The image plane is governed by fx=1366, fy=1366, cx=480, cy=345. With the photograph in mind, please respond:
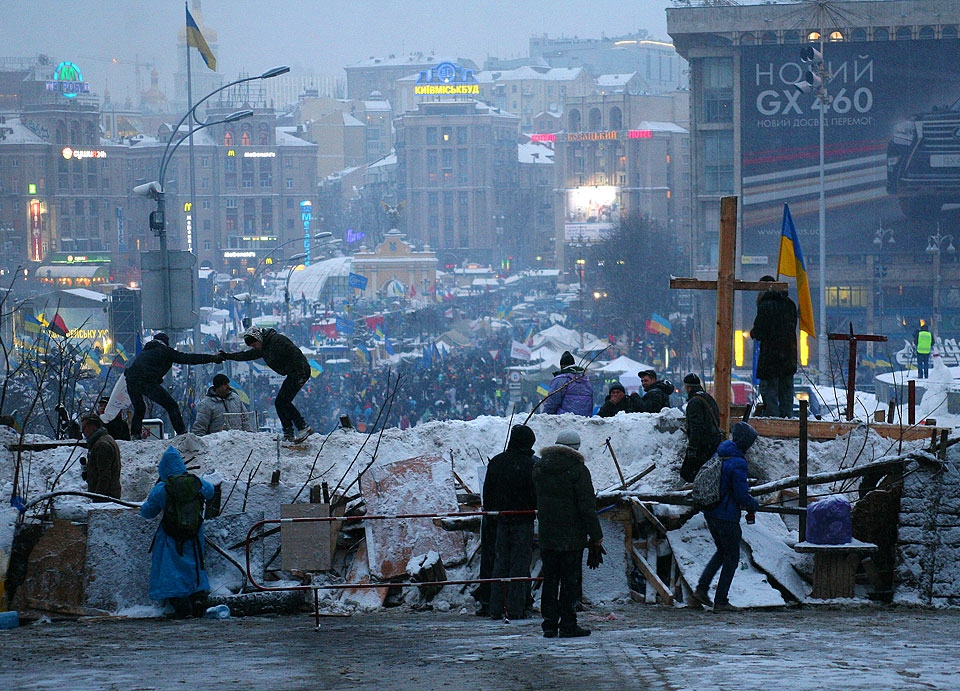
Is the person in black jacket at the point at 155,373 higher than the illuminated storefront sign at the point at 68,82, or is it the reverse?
the illuminated storefront sign at the point at 68,82

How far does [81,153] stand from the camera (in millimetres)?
119000

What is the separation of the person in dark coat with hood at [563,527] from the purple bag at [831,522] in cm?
170

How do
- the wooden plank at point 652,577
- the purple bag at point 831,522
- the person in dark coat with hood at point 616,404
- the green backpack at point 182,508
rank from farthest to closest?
the person in dark coat with hood at point 616,404 < the wooden plank at point 652,577 < the green backpack at point 182,508 < the purple bag at point 831,522

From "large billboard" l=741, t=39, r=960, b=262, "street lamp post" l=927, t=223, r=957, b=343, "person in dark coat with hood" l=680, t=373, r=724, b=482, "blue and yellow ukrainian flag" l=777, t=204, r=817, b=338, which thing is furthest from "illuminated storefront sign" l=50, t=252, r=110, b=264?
"person in dark coat with hood" l=680, t=373, r=724, b=482

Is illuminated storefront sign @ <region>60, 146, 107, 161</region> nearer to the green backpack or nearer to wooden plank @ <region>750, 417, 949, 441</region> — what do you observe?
wooden plank @ <region>750, 417, 949, 441</region>

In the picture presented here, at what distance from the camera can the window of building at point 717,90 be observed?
2618 inches

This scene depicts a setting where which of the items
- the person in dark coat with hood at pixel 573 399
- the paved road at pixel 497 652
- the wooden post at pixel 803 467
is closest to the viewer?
the paved road at pixel 497 652

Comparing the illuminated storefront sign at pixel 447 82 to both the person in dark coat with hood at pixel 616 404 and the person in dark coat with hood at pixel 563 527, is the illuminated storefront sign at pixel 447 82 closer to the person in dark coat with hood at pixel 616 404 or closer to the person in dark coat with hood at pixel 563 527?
the person in dark coat with hood at pixel 616 404

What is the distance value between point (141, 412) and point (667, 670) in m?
6.43

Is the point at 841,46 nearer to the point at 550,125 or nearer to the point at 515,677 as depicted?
the point at 515,677

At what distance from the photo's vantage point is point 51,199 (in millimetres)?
116938

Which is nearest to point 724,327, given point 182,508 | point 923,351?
point 182,508

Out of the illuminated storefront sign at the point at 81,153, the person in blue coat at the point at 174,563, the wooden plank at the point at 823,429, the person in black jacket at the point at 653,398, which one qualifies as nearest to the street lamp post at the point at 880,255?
the person in black jacket at the point at 653,398

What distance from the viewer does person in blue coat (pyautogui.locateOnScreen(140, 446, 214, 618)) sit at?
898 centimetres
